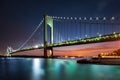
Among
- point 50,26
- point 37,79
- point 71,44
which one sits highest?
point 50,26

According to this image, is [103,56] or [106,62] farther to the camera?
[103,56]

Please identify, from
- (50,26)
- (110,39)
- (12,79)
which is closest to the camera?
(12,79)

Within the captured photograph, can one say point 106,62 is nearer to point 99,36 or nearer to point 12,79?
point 99,36

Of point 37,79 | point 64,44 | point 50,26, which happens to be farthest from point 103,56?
point 37,79

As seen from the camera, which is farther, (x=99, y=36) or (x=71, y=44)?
(x=71, y=44)

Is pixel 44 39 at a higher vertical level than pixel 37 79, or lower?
higher

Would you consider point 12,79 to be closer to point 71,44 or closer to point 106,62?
point 106,62

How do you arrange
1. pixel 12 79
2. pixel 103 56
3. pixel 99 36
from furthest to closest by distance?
pixel 103 56, pixel 99 36, pixel 12 79

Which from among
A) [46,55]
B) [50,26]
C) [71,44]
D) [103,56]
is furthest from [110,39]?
[50,26]

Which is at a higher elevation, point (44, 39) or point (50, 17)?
point (50, 17)
